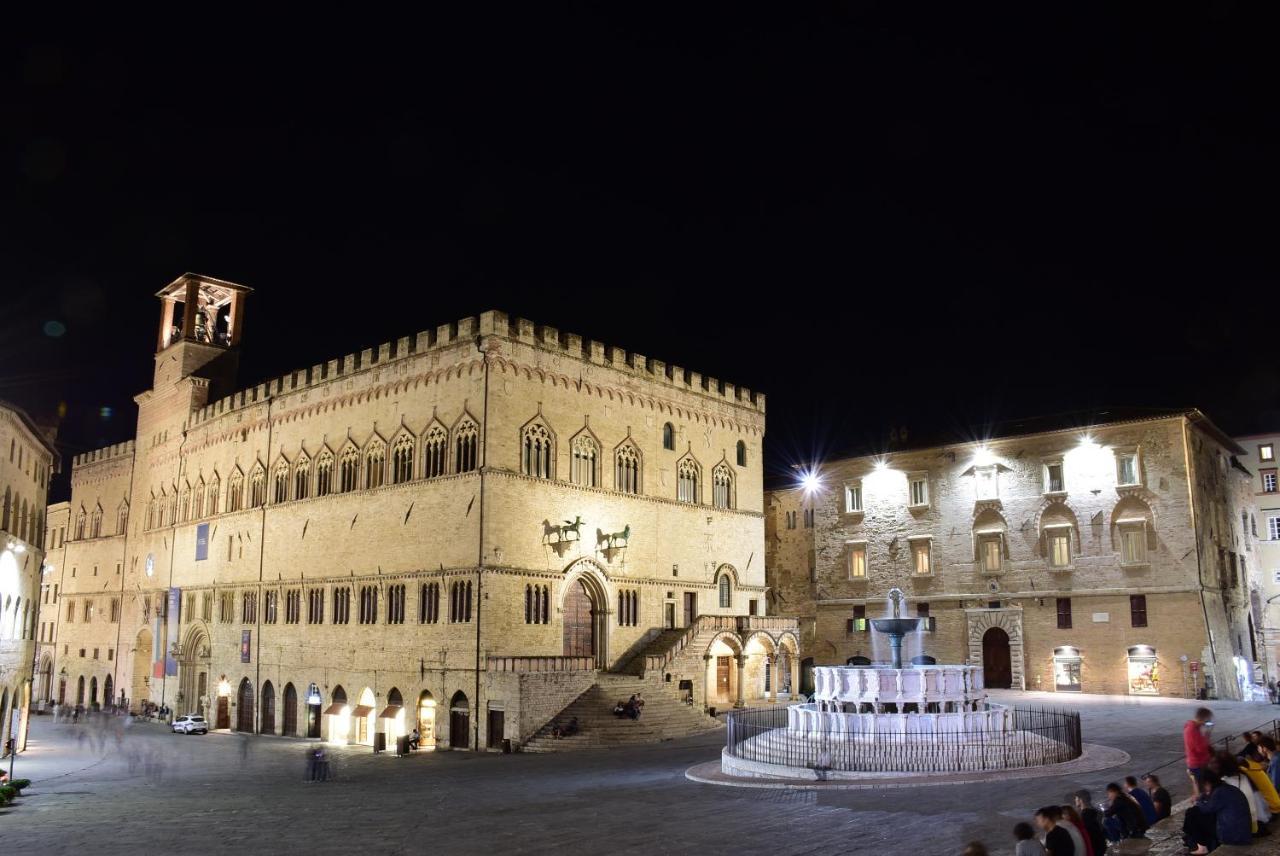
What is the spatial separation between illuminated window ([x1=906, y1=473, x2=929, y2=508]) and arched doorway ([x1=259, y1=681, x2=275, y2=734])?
31460mm

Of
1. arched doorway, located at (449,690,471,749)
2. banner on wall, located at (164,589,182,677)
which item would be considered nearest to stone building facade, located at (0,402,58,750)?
banner on wall, located at (164,589,182,677)

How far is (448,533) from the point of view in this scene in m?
37.3

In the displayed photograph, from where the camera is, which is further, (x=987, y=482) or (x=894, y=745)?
(x=987, y=482)

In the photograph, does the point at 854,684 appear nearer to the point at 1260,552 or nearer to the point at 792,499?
the point at 792,499

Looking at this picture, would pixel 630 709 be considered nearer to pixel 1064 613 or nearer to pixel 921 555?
pixel 921 555

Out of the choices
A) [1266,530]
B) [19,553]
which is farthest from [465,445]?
[1266,530]

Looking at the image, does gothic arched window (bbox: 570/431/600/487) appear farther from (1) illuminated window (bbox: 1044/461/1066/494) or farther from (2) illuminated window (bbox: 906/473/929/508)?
(1) illuminated window (bbox: 1044/461/1066/494)

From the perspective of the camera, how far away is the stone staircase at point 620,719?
109 feet

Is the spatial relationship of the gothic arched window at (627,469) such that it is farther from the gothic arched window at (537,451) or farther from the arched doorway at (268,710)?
the arched doorway at (268,710)

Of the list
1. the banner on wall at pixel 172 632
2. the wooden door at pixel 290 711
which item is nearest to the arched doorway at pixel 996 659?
the wooden door at pixel 290 711

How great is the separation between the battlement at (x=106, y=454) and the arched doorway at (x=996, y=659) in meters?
48.7

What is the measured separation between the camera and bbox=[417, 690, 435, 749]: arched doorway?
3691cm

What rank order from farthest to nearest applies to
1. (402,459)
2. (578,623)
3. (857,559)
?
(857,559) < (402,459) < (578,623)

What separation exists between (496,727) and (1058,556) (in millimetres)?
27260
